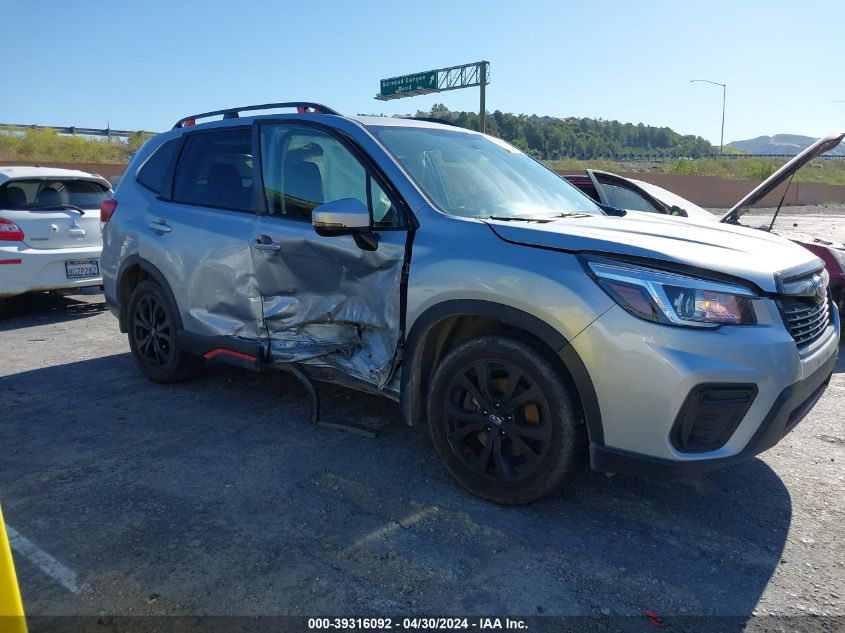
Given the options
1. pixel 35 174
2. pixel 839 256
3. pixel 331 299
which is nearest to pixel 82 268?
pixel 35 174

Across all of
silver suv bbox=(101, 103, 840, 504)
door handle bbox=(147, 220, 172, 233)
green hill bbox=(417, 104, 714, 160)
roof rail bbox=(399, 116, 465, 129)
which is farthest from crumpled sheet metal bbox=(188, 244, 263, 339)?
green hill bbox=(417, 104, 714, 160)

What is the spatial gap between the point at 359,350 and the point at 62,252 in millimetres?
5187

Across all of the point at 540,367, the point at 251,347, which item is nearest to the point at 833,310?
the point at 540,367

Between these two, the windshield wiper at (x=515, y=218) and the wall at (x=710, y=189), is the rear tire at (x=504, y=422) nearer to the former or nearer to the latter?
the windshield wiper at (x=515, y=218)

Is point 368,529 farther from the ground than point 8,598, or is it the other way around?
point 8,598

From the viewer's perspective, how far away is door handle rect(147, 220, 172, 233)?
4.82 m

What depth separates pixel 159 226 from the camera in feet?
16.1

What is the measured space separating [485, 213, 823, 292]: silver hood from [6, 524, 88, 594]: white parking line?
7.45ft

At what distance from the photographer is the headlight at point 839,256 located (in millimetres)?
6173

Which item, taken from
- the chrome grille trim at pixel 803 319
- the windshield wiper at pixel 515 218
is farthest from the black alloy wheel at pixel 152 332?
the chrome grille trim at pixel 803 319

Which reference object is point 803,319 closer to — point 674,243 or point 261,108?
point 674,243

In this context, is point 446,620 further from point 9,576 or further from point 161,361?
point 161,361

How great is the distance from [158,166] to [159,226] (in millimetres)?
567

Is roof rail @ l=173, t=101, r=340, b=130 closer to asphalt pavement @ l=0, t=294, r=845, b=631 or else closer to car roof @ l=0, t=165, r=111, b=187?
asphalt pavement @ l=0, t=294, r=845, b=631
